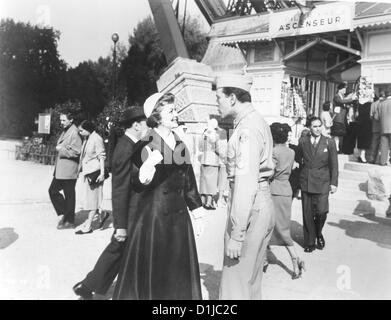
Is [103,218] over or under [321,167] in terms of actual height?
under

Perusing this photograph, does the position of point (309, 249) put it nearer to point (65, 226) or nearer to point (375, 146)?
point (65, 226)

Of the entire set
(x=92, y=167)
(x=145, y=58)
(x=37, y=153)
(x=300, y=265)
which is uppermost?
(x=145, y=58)

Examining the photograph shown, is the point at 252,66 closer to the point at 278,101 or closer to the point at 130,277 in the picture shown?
the point at 278,101

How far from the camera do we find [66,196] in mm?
5398

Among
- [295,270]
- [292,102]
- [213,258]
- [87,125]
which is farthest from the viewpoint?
[292,102]

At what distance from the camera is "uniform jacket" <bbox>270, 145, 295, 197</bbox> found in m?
4.20

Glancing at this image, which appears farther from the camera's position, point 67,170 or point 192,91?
point 192,91

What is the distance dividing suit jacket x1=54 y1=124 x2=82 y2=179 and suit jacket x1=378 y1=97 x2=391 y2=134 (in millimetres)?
5258

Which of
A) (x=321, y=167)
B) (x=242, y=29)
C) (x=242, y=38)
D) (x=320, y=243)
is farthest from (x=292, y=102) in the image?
(x=320, y=243)

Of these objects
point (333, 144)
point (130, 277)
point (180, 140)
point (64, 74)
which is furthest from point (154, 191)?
point (64, 74)

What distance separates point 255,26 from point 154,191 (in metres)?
10.8

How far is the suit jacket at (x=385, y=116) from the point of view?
7.44 metres

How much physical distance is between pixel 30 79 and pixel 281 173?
55.2 ft

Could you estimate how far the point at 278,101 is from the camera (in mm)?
12750
